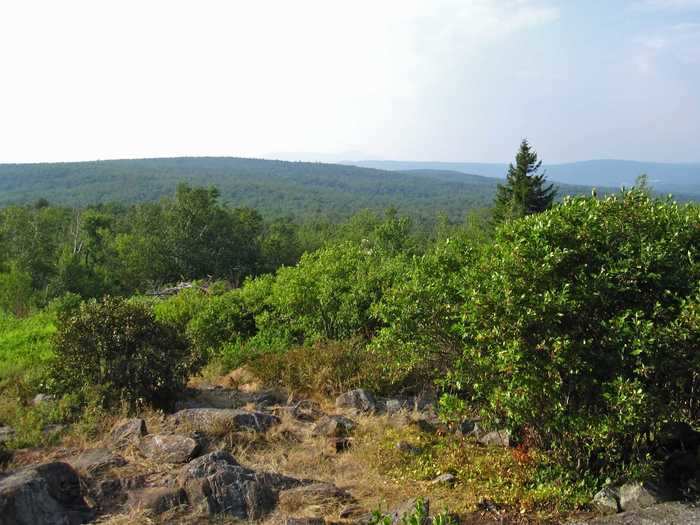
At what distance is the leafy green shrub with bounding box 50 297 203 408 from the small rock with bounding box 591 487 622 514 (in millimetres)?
5565

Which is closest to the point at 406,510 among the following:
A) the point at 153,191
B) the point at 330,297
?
the point at 330,297

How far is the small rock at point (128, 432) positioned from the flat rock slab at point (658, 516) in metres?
4.78

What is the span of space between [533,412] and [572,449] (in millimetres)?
756

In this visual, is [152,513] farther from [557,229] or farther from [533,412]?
[557,229]

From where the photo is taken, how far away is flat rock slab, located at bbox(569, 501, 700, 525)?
5.42m

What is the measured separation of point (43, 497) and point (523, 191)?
39729mm

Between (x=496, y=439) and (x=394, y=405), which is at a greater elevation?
(x=496, y=439)

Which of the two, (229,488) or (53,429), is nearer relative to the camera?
(229,488)

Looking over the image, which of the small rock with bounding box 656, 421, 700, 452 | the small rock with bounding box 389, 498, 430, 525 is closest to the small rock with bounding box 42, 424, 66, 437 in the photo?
the small rock with bounding box 389, 498, 430, 525

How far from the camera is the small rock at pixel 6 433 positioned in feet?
24.6

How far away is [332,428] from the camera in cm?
791

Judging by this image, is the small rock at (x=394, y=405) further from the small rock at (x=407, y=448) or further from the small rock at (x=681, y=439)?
the small rock at (x=681, y=439)

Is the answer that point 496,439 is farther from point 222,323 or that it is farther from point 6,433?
point 222,323

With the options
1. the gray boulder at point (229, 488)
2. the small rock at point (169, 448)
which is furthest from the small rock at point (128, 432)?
the gray boulder at point (229, 488)
